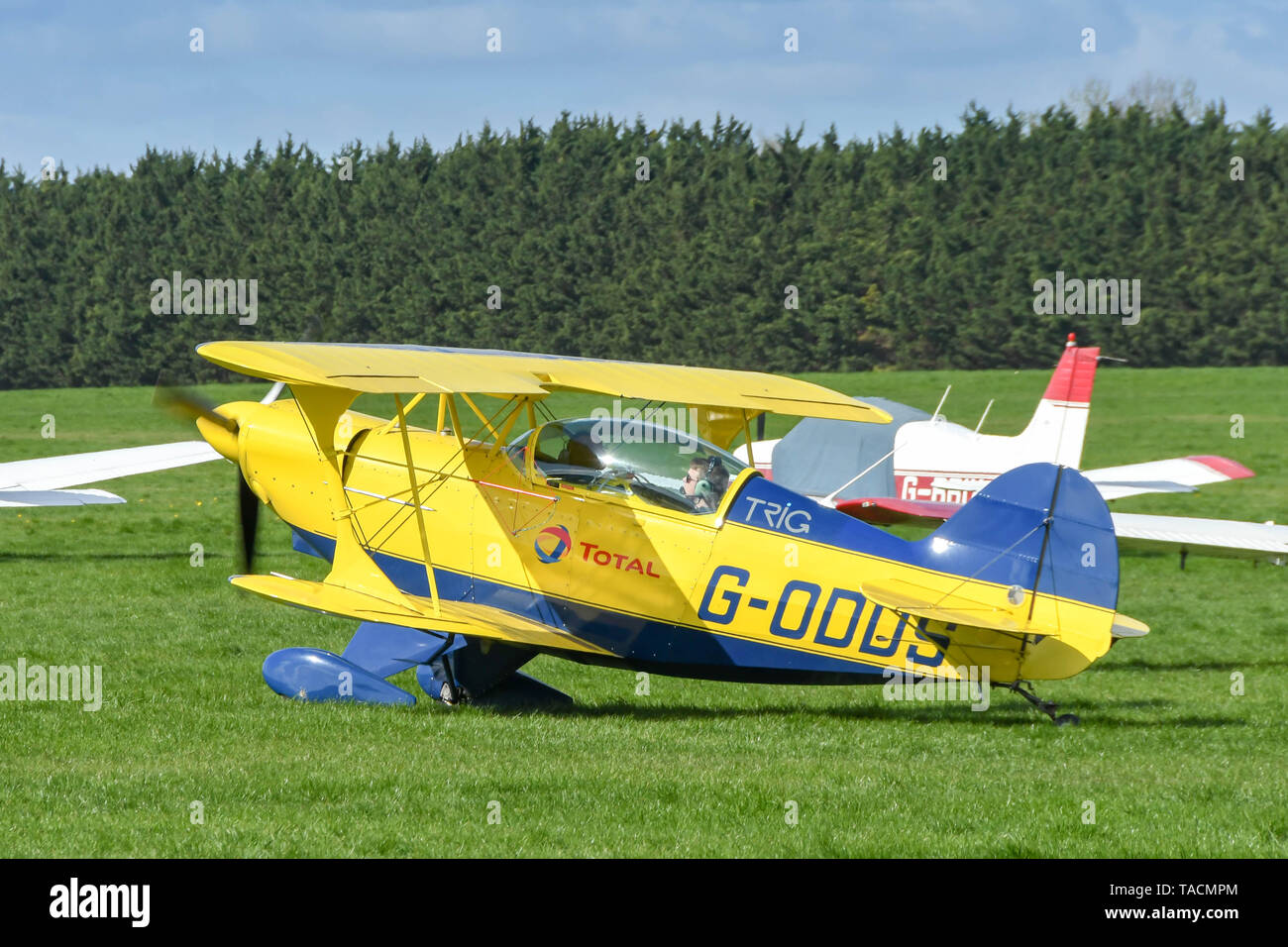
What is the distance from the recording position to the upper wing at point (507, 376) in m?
8.03

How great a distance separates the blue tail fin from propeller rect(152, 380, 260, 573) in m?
5.21

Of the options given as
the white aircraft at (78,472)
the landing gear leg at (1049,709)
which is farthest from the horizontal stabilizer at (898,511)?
the white aircraft at (78,472)

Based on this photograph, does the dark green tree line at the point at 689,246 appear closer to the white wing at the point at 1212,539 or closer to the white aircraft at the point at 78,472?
the white aircraft at the point at 78,472

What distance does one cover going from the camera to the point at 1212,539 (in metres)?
12.2

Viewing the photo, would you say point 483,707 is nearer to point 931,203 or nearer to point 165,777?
point 165,777

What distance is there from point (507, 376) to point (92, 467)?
1084 centimetres

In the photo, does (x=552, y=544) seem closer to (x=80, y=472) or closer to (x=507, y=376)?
(x=507, y=376)

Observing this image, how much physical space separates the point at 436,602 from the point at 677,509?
5.29ft

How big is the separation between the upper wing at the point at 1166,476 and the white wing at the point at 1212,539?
4660mm

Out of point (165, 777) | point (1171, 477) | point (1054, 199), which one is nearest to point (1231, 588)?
point (1171, 477)

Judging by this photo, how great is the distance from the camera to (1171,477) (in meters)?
18.1

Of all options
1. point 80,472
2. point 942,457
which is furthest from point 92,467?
point 942,457

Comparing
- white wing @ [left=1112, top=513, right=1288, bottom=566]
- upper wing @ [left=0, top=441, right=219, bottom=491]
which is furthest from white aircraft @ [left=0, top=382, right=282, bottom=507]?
white wing @ [left=1112, top=513, right=1288, bottom=566]

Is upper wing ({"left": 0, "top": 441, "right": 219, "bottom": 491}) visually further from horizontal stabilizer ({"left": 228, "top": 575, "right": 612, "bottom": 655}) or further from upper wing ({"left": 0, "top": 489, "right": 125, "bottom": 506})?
horizontal stabilizer ({"left": 228, "top": 575, "right": 612, "bottom": 655})
